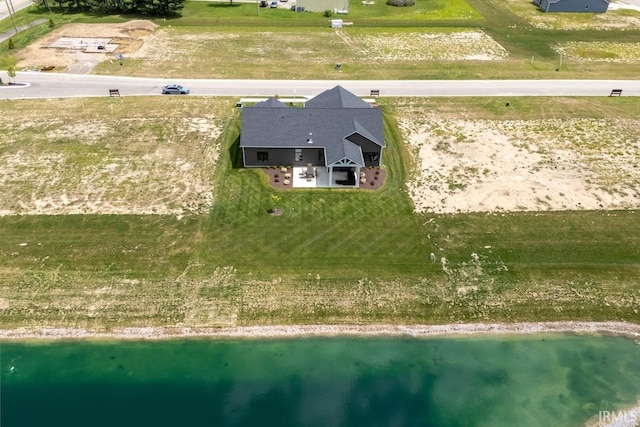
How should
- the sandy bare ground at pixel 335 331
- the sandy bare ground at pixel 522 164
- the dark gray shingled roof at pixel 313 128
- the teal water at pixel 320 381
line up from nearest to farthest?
the teal water at pixel 320 381, the sandy bare ground at pixel 335 331, the sandy bare ground at pixel 522 164, the dark gray shingled roof at pixel 313 128

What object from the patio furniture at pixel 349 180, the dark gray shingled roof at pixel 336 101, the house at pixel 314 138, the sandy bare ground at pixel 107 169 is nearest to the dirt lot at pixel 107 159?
the sandy bare ground at pixel 107 169

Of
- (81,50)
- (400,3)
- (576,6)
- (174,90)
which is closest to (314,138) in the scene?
(174,90)

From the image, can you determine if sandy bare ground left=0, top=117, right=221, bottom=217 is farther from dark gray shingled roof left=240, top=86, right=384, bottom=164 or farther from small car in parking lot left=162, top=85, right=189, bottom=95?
small car in parking lot left=162, top=85, right=189, bottom=95

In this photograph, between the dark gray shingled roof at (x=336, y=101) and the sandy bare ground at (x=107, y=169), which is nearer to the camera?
the sandy bare ground at (x=107, y=169)

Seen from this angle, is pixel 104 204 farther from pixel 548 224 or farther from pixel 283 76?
pixel 548 224

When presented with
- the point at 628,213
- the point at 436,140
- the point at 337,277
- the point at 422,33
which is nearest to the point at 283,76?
the point at 436,140

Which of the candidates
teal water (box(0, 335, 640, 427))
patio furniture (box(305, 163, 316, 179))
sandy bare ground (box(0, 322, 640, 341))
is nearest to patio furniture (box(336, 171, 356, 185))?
patio furniture (box(305, 163, 316, 179))

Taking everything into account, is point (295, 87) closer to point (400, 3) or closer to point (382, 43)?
point (382, 43)

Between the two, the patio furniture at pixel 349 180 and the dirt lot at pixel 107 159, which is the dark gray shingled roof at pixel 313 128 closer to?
the patio furniture at pixel 349 180
